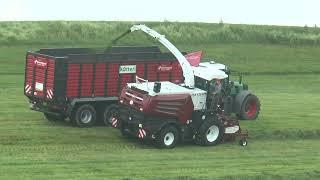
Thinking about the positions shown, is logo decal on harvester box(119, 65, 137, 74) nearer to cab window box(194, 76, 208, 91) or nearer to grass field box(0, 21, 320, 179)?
grass field box(0, 21, 320, 179)

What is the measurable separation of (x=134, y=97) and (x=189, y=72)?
1885mm

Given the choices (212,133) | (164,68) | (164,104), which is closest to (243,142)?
(212,133)

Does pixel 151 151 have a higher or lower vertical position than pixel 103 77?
lower

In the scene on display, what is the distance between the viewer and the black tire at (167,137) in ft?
68.1

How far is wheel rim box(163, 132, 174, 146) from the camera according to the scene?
20953mm

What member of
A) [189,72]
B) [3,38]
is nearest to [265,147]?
[189,72]

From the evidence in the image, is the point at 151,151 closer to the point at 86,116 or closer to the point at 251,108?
the point at 86,116

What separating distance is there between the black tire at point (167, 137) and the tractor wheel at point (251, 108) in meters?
4.70

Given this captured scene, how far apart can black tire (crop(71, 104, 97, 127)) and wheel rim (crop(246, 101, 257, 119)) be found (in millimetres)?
5318

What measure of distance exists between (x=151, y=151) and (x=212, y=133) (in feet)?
7.14

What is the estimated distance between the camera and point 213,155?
20.3 metres

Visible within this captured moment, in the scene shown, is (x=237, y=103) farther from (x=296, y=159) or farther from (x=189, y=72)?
(x=296, y=159)

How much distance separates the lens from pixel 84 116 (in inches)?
921

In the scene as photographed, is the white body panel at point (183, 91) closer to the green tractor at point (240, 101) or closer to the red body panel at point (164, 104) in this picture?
the red body panel at point (164, 104)
